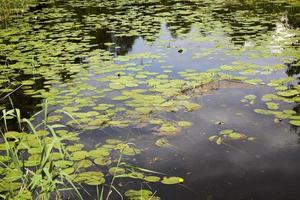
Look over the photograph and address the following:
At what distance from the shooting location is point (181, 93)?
5.32m

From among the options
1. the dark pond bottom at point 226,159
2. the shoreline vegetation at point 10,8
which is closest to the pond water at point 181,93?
the dark pond bottom at point 226,159

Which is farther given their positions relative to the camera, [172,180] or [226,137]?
[226,137]

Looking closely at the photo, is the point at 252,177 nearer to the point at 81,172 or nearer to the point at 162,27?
the point at 81,172

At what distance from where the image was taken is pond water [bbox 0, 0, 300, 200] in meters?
3.54

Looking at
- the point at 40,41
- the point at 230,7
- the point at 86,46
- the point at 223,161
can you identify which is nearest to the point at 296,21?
the point at 230,7

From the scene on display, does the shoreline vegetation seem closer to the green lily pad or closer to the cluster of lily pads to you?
the cluster of lily pads

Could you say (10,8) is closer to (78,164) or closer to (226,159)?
(78,164)

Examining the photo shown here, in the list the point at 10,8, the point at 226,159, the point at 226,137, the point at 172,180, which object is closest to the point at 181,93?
the point at 226,137

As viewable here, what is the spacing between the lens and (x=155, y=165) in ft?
11.9

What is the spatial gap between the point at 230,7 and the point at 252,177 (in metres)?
11.1

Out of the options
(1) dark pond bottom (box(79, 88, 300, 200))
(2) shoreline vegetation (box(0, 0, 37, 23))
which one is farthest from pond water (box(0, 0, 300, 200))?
(2) shoreline vegetation (box(0, 0, 37, 23))

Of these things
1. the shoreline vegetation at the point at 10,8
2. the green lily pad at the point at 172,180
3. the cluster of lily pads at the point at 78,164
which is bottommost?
the green lily pad at the point at 172,180

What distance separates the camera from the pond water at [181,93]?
3.54m

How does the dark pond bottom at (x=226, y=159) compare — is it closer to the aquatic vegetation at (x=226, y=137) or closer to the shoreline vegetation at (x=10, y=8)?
the aquatic vegetation at (x=226, y=137)
